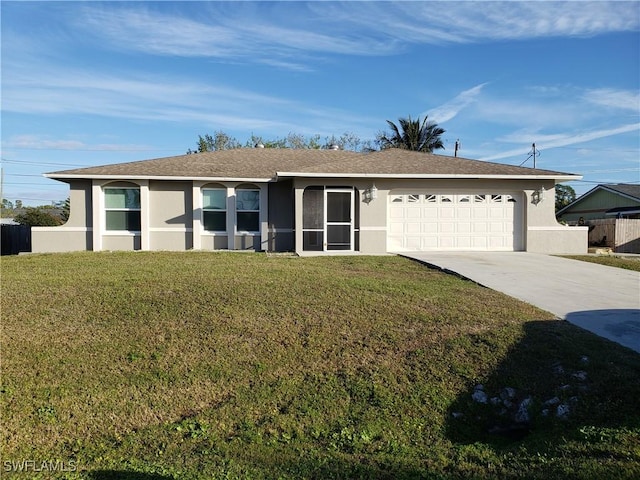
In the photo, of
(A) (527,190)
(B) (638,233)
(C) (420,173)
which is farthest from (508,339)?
(B) (638,233)

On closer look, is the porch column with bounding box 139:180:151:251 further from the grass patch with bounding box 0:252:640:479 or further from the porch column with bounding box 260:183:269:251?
the grass patch with bounding box 0:252:640:479

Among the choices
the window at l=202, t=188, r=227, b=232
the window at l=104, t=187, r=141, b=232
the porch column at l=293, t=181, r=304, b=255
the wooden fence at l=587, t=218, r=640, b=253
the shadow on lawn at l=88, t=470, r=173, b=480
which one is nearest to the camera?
the shadow on lawn at l=88, t=470, r=173, b=480

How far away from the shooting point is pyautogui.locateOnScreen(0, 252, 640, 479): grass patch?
3.93 metres

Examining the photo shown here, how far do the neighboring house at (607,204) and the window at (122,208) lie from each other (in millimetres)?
23680

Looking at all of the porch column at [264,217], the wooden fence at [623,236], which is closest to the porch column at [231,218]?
the porch column at [264,217]

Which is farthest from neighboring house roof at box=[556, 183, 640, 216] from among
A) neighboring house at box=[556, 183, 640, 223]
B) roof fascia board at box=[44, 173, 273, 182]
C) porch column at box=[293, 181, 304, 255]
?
roof fascia board at box=[44, 173, 273, 182]

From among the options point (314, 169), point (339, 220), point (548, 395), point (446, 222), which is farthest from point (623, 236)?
point (548, 395)

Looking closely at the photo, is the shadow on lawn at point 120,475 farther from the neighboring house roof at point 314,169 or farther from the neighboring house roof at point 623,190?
the neighboring house roof at point 623,190

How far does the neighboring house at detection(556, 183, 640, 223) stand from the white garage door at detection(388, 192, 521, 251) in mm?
14019

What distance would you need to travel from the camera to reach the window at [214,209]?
660 inches

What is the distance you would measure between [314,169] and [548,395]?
1155 centimetres

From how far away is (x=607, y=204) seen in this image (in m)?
32.0

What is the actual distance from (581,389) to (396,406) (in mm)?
1968

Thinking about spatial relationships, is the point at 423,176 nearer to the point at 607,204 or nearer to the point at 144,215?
the point at 144,215
